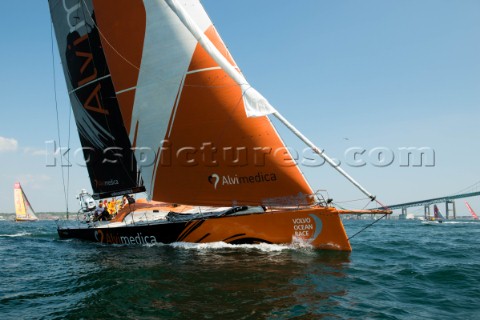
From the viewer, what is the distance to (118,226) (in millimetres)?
16453

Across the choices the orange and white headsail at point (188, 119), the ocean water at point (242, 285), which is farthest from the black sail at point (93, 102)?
the ocean water at point (242, 285)

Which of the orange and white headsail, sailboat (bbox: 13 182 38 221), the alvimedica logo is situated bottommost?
sailboat (bbox: 13 182 38 221)

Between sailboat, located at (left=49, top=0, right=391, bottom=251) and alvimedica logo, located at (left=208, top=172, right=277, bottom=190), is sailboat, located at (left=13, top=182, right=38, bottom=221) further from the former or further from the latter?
alvimedica logo, located at (left=208, top=172, right=277, bottom=190)

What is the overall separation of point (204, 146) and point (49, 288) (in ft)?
22.1

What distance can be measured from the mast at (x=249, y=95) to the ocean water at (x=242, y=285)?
320cm

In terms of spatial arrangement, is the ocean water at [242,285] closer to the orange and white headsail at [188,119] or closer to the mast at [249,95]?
the orange and white headsail at [188,119]

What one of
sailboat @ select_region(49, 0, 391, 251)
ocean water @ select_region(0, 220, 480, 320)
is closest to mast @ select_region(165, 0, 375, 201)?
sailboat @ select_region(49, 0, 391, 251)

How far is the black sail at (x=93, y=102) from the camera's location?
706 inches

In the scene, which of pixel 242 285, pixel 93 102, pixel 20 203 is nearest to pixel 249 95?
pixel 242 285

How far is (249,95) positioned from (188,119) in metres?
2.99

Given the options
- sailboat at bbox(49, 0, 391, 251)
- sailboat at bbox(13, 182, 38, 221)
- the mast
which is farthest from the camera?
sailboat at bbox(13, 182, 38, 221)

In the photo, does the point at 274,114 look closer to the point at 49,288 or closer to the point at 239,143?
the point at 239,143

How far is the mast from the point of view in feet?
37.5

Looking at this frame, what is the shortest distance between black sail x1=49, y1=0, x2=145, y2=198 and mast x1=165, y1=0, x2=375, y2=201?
7351 millimetres
